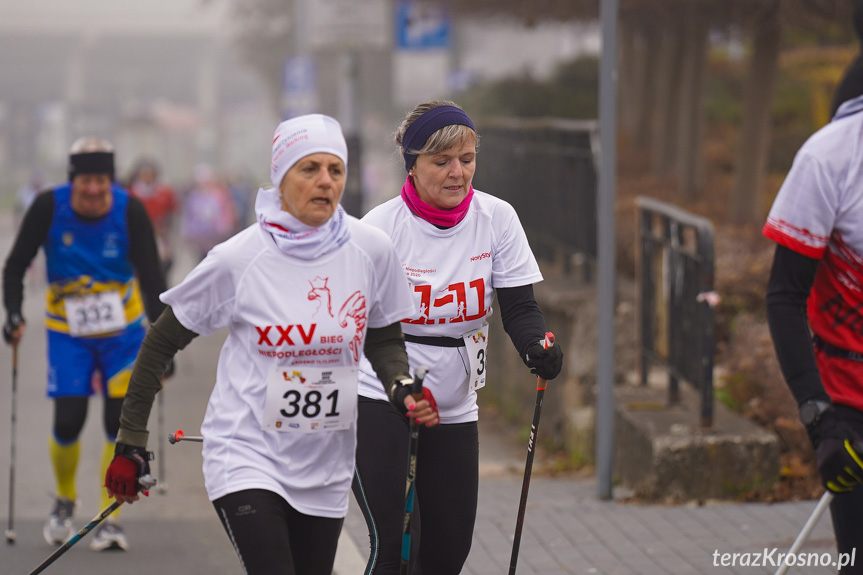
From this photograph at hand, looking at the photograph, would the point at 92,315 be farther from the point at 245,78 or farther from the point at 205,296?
the point at 245,78

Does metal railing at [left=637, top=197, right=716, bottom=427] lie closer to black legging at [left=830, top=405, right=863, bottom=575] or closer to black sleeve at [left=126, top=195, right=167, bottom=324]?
black sleeve at [left=126, top=195, right=167, bottom=324]

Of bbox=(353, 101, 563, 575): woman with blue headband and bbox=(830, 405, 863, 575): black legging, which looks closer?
bbox=(830, 405, 863, 575): black legging

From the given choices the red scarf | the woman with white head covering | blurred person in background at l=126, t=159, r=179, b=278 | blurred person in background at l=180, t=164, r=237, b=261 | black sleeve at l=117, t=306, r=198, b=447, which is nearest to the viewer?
the woman with white head covering

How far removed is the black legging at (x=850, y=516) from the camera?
3359 millimetres

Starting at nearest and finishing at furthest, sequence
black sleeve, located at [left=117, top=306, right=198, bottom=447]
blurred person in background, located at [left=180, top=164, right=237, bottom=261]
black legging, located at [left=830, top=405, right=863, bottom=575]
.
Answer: black legging, located at [left=830, top=405, right=863, bottom=575]
black sleeve, located at [left=117, top=306, right=198, bottom=447]
blurred person in background, located at [left=180, top=164, right=237, bottom=261]

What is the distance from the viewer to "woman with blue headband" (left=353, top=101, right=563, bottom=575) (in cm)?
427

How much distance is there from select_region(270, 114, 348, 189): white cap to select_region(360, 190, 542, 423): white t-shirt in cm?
66

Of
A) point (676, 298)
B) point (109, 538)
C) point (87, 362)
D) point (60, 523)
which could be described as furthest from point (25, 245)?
point (676, 298)

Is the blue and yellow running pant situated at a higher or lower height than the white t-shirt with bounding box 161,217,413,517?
lower

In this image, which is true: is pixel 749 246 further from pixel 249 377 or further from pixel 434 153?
pixel 249 377

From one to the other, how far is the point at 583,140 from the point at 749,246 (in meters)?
1.50

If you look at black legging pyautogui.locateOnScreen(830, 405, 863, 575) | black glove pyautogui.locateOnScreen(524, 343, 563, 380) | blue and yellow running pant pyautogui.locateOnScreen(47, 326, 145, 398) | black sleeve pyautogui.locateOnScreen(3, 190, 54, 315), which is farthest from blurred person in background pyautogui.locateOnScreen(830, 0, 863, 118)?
black sleeve pyautogui.locateOnScreen(3, 190, 54, 315)

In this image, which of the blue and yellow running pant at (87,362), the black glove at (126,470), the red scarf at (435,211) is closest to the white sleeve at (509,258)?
the red scarf at (435,211)

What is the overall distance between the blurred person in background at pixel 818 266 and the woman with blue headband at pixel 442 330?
103 cm
